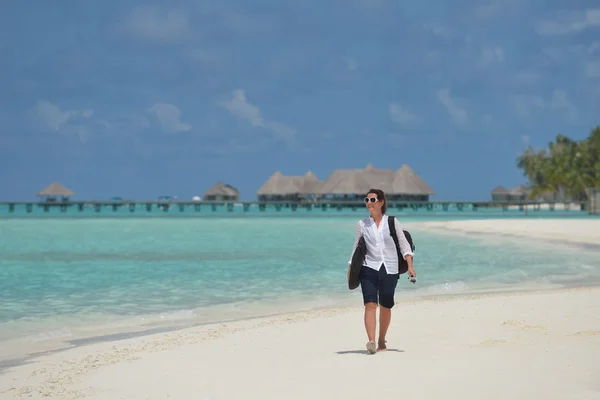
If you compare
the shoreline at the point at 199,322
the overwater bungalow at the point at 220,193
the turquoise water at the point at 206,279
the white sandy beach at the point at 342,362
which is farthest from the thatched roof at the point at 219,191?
the white sandy beach at the point at 342,362

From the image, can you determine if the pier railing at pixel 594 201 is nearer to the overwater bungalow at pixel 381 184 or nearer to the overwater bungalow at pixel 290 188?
the overwater bungalow at pixel 381 184

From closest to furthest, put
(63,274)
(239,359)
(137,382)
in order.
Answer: (137,382)
(239,359)
(63,274)

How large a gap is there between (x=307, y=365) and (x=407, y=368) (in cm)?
76

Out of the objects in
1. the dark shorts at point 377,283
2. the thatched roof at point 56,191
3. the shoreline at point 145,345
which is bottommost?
the shoreline at point 145,345

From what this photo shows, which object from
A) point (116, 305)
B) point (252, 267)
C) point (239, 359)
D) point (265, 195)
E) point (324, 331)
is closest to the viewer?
point (239, 359)

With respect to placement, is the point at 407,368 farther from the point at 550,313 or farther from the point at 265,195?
the point at 265,195

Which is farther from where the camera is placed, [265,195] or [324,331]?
[265,195]

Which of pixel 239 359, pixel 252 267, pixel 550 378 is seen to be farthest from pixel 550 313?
pixel 252 267

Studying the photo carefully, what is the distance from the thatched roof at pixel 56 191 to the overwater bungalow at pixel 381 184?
101ft

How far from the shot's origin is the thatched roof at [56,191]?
8454 cm

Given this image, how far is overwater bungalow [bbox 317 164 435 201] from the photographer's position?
83500 millimetres

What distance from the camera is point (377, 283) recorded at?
5.39m

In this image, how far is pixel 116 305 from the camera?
1074cm

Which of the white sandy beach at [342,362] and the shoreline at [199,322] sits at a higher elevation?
the white sandy beach at [342,362]
